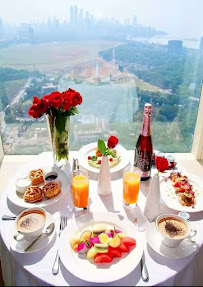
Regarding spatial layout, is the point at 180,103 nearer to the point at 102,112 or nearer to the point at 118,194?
the point at 102,112

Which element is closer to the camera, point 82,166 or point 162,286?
point 162,286

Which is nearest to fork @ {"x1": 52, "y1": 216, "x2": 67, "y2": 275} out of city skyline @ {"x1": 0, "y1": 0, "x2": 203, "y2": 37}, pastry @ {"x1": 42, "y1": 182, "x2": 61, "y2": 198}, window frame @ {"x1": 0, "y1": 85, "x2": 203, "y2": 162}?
pastry @ {"x1": 42, "y1": 182, "x2": 61, "y2": 198}

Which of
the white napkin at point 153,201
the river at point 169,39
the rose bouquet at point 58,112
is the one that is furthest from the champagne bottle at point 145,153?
the river at point 169,39

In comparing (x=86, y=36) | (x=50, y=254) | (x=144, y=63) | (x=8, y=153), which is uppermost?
(x=86, y=36)

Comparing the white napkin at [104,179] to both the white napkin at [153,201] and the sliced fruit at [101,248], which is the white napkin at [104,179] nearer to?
the white napkin at [153,201]

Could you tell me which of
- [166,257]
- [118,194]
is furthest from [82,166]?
[166,257]

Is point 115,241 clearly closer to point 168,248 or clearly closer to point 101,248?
point 101,248
